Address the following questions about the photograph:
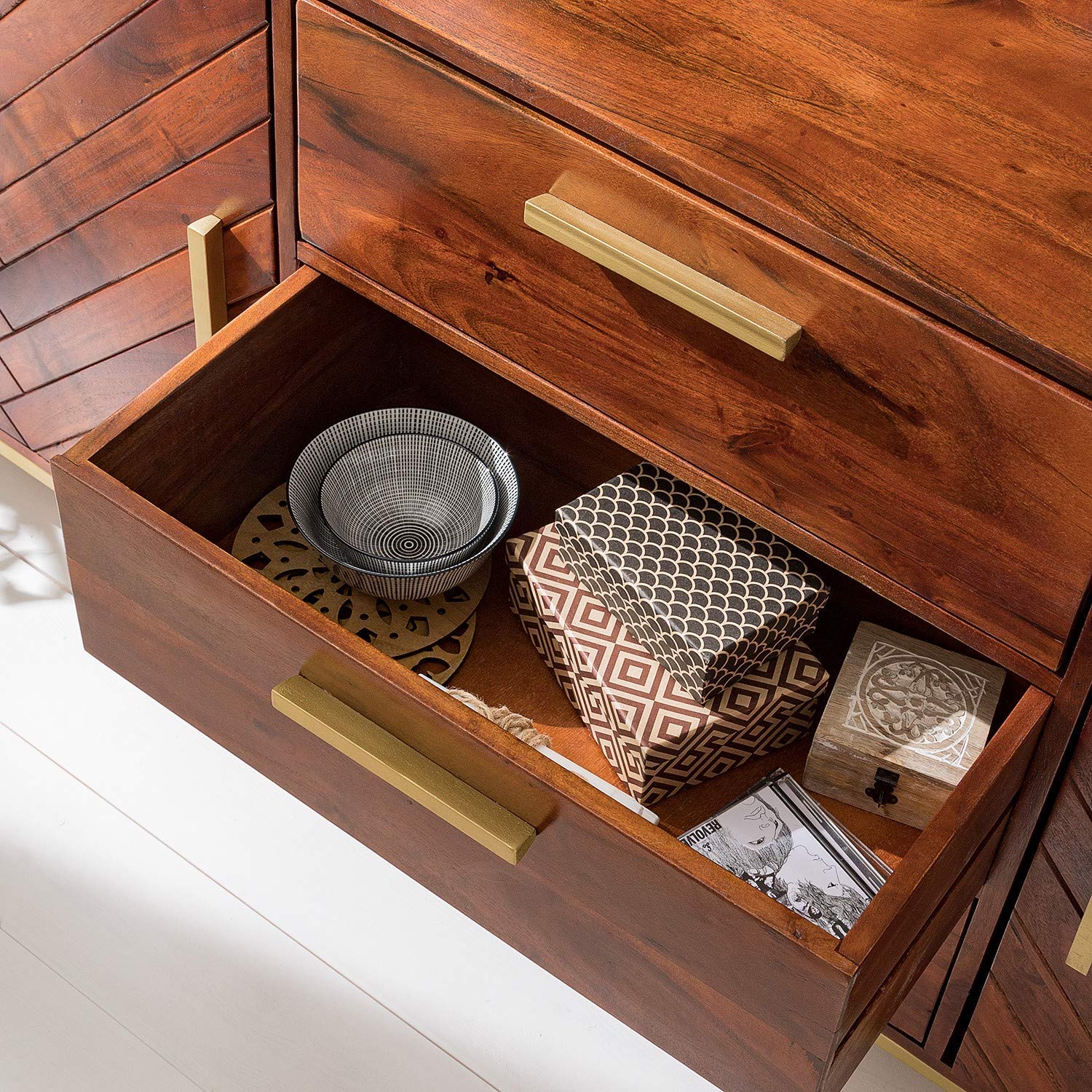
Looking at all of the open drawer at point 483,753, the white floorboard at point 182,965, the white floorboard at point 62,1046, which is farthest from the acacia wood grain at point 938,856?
the white floorboard at point 62,1046

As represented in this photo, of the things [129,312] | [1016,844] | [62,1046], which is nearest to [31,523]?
[129,312]

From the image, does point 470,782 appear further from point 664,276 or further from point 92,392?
point 92,392

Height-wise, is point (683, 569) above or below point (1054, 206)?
below

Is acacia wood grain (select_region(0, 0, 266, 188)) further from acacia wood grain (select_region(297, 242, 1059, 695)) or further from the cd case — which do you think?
the cd case

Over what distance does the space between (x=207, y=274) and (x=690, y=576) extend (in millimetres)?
411

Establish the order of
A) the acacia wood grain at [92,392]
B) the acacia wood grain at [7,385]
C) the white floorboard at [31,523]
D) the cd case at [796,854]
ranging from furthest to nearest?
1. the white floorboard at [31,523]
2. the acacia wood grain at [7,385]
3. the acacia wood grain at [92,392]
4. the cd case at [796,854]

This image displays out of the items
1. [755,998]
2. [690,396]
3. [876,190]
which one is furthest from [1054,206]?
[755,998]

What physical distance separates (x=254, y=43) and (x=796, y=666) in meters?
0.53

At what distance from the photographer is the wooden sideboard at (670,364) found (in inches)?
28.0

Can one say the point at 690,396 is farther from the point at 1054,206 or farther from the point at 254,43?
the point at 254,43

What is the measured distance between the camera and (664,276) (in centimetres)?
74

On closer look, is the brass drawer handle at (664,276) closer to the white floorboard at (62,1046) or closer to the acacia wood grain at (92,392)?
the acacia wood grain at (92,392)

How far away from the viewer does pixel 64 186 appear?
108 cm

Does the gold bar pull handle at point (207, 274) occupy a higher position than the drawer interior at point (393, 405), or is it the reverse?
the gold bar pull handle at point (207, 274)
